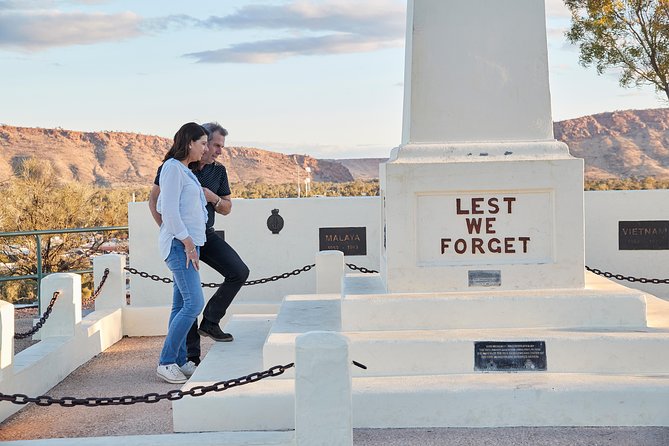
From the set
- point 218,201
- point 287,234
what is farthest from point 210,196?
point 287,234

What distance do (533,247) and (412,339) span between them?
1.22 meters

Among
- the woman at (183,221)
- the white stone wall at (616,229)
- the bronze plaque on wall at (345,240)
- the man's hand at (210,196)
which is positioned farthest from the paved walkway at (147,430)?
the white stone wall at (616,229)

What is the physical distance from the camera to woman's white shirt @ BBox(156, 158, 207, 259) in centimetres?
604

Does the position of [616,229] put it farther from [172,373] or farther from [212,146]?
[172,373]

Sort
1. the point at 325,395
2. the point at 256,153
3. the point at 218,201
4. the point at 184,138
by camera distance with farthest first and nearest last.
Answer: the point at 256,153
the point at 218,201
the point at 184,138
the point at 325,395

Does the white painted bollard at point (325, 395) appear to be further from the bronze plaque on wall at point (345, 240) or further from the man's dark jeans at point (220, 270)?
the bronze plaque on wall at point (345, 240)

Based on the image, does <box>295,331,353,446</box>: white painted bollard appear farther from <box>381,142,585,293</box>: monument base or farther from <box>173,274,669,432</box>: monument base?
<box>381,142,585,293</box>: monument base

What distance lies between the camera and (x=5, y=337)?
5.80 metres

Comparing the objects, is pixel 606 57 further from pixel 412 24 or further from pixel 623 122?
pixel 623 122

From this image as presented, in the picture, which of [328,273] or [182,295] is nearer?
[182,295]

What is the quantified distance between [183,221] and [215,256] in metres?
0.56

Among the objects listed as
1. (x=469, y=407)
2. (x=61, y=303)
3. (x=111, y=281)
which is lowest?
(x=469, y=407)

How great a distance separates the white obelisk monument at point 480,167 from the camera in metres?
6.22

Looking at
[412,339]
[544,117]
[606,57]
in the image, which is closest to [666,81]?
[606,57]
